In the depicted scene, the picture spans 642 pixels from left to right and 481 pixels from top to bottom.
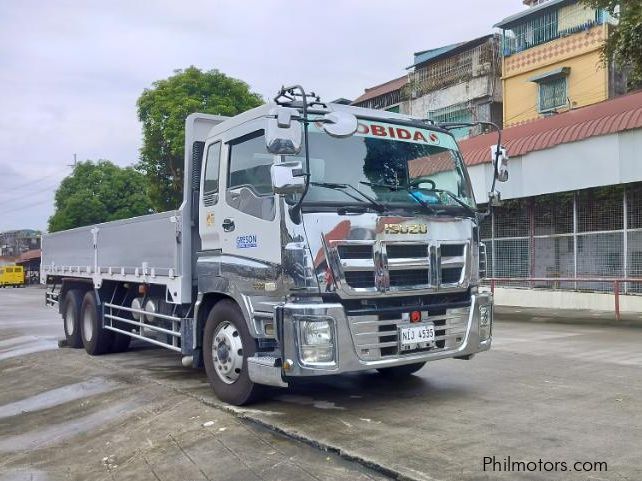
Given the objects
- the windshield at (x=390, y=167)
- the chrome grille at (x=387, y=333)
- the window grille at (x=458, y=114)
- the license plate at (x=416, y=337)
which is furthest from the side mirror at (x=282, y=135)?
the window grille at (x=458, y=114)

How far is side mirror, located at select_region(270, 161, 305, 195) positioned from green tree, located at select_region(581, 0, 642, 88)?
7656 millimetres

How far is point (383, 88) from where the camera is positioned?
3356cm

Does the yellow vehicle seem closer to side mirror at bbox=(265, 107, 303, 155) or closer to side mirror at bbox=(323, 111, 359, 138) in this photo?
side mirror at bbox=(323, 111, 359, 138)

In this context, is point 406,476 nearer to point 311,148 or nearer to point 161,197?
point 311,148

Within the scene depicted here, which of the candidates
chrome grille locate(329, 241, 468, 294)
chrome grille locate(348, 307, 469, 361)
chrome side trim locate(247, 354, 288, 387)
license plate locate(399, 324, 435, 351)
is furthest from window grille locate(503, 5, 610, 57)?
chrome side trim locate(247, 354, 288, 387)

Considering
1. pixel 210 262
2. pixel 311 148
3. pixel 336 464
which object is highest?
pixel 311 148

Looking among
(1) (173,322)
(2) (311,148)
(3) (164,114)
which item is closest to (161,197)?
(3) (164,114)

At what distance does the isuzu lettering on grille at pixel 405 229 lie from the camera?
212 inches

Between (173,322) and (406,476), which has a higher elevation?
(173,322)

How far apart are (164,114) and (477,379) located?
21.4m

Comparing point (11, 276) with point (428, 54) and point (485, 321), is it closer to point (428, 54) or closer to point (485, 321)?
point (428, 54)

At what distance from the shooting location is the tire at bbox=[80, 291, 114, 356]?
953 centimetres

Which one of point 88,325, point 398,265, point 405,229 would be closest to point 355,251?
point 398,265

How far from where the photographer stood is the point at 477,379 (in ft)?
22.9
